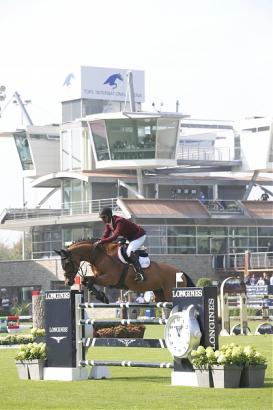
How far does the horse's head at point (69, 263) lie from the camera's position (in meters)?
20.7

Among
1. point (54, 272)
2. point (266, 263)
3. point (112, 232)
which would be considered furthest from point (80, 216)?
point (112, 232)

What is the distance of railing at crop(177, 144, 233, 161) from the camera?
303 ft

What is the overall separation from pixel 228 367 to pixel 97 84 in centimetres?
8309

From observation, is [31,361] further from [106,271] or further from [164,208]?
[164,208]

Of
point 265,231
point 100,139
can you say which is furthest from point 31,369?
point 265,231

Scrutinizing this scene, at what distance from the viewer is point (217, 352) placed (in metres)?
15.8

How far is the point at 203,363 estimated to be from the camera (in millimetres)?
15898

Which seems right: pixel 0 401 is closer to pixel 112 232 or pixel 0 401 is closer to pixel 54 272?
pixel 112 232

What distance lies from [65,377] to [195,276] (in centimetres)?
6643

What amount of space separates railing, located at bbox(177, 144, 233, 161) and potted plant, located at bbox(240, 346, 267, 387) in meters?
76.3

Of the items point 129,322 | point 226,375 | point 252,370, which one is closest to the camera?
point 226,375

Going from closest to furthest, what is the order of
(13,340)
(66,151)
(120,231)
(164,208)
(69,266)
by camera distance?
(69,266), (120,231), (13,340), (164,208), (66,151)

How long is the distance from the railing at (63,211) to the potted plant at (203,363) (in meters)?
72.1

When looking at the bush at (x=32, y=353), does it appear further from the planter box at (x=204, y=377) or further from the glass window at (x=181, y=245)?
the glass window at (x=181, y=245)
